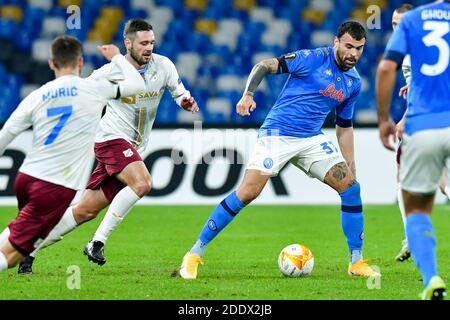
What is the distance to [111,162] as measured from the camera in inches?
331

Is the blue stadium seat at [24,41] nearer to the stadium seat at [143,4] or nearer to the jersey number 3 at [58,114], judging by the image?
the stadium seat at [143,4]

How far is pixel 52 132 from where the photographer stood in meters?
6.41

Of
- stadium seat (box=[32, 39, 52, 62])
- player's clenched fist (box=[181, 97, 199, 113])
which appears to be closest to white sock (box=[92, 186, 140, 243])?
player's clenched fist (box=[181, 97, 199, 113])

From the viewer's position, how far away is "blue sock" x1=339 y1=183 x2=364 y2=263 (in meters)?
8.12

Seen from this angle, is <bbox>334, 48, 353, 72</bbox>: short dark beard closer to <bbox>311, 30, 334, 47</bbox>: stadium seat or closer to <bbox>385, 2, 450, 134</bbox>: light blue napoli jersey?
<bbox>385, 2, 450, 134</bbox>: light blue napoli jersey

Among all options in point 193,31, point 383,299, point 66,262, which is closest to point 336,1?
point 193,31

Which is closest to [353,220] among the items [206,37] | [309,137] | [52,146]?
[309,137]

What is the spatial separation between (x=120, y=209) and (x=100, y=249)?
1.26ft

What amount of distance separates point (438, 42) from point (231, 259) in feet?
12.6

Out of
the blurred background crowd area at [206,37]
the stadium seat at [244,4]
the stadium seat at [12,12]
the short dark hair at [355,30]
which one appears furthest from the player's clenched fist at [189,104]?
the stadium seat at [244,4]

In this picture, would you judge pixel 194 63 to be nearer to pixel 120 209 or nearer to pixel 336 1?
pixel 336 1

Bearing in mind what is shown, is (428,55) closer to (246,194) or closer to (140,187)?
(246,194)

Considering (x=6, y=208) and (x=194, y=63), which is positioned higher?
(x=194, y=63)

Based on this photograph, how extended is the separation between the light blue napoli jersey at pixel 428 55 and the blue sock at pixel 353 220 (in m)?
2.15
